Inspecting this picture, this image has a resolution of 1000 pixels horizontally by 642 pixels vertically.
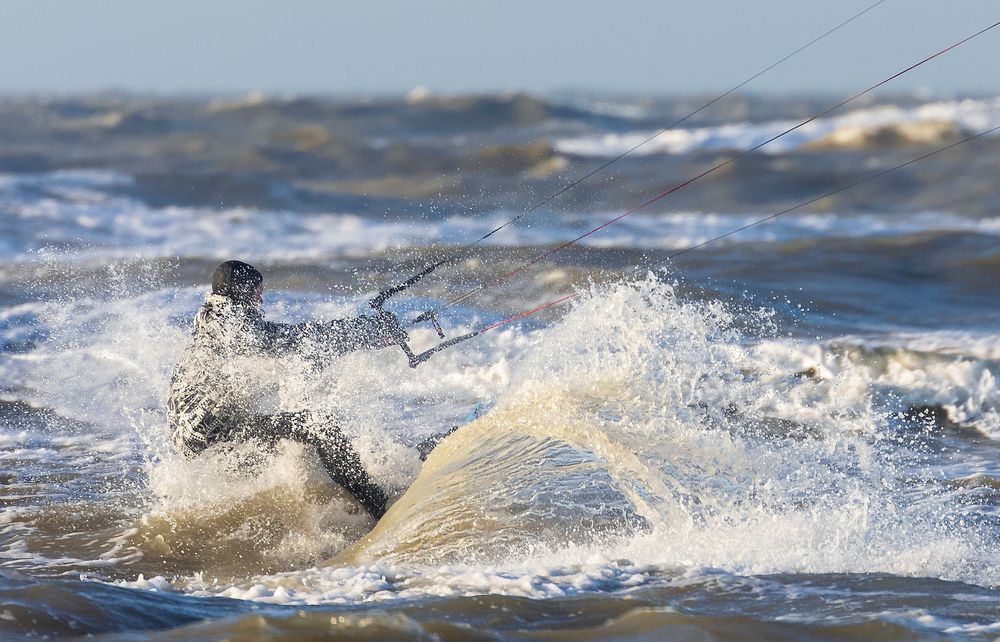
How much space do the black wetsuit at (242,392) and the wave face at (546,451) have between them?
0.13 metres

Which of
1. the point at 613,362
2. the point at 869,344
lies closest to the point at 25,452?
the point at 613,362

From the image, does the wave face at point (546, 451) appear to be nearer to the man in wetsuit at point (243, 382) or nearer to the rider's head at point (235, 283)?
the man in wetsuit at point (243, 382)

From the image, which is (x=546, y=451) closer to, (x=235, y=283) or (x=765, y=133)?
(x=235, y=283)

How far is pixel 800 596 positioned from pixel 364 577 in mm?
1957

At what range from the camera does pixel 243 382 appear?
6.97 metres

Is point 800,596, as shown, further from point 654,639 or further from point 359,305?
point 359,305

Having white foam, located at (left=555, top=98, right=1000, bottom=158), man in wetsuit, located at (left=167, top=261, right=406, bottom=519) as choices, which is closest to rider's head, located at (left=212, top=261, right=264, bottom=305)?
man in wetsuit, located at (left=167, top=261, right=406, bottom=519)

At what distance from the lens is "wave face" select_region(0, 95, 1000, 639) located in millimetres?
5316

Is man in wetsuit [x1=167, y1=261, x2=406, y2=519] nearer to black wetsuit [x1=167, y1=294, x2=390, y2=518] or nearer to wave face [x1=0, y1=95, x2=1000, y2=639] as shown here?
black wetsuit [x1=167, y1=294, x2=390, y2=518]

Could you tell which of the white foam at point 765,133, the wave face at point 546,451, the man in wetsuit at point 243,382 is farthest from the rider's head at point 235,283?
the white foam at point 765,133

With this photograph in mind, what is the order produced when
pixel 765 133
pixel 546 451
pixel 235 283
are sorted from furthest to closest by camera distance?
1. pixel 765 133
2. pixel 546 451
3. pixel 235 283

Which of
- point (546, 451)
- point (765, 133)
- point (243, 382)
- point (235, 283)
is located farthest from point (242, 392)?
point (765, 133)

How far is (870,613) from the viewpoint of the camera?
17.0 ft

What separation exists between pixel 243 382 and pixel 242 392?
0.06 meters
